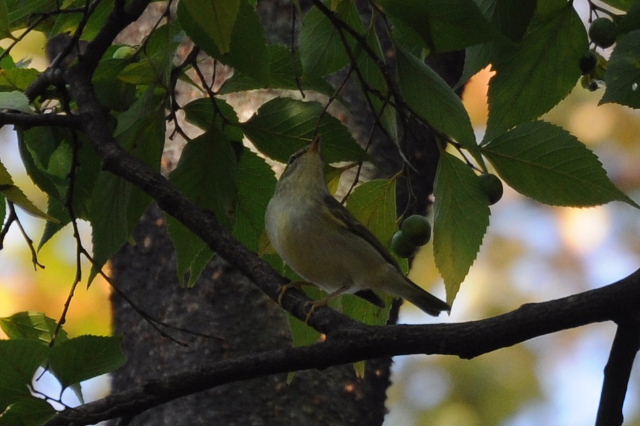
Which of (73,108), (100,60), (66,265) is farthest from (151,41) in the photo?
(66,265)

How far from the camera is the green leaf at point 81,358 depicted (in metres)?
1.57

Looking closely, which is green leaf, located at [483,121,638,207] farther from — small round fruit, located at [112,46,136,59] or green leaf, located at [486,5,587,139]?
small round fruit, located at [112,46,136,59]

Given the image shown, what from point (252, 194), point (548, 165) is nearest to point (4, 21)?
point (252, 194)

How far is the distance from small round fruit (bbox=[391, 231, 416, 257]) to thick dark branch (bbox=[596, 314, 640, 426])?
1.72 feet

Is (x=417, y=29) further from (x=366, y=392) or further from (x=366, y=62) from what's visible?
(x=366, y=392)

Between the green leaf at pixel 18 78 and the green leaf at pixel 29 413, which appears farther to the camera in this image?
the green leaf at pixel 18 78

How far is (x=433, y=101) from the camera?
5.49ft

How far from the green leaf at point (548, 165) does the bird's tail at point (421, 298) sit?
0.61 meters

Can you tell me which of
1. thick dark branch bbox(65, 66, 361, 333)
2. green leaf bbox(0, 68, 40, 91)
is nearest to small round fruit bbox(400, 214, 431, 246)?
thick dark branch bbox(65, 66, 361, 333)

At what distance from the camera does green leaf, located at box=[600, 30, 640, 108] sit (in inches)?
64.7

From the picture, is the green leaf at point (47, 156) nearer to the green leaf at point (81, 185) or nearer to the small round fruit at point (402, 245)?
the green leaf at point (81, 185)

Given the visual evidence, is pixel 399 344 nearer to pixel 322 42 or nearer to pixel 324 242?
pixel 322 42

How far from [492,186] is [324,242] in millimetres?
602

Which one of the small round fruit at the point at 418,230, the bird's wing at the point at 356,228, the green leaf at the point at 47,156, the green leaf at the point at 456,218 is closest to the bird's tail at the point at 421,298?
the bird's wing at the point at 356,228
